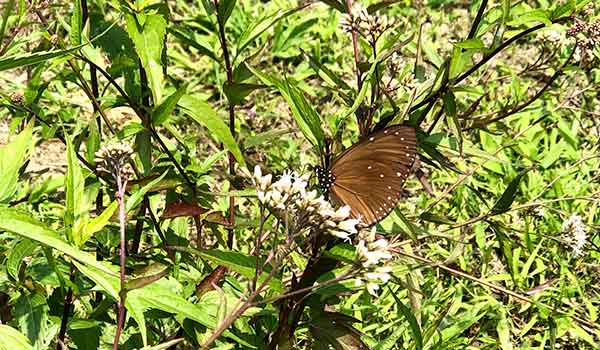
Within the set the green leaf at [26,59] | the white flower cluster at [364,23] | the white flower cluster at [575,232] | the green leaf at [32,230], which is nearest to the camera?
the green leaf at [32,230]

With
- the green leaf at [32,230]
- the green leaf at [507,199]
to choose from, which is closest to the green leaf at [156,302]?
the green leaf at [32,230]

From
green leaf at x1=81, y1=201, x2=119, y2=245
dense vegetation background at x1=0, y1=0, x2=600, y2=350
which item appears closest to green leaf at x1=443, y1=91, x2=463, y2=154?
dense vegetation background at x1=0, y1=0, x2=600, y2=350

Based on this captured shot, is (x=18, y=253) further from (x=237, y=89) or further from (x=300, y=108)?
(x=237, y=89)

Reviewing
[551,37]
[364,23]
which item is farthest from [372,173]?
[551,37]

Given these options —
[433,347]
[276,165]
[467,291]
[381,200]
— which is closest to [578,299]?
[467,291]

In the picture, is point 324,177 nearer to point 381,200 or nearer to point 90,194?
point 381,200

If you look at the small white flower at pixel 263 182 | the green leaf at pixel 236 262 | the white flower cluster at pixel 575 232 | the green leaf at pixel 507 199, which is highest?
the small white flower at pixel 263 182

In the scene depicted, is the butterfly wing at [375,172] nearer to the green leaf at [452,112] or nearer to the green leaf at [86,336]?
the green leaf at [452,112]
